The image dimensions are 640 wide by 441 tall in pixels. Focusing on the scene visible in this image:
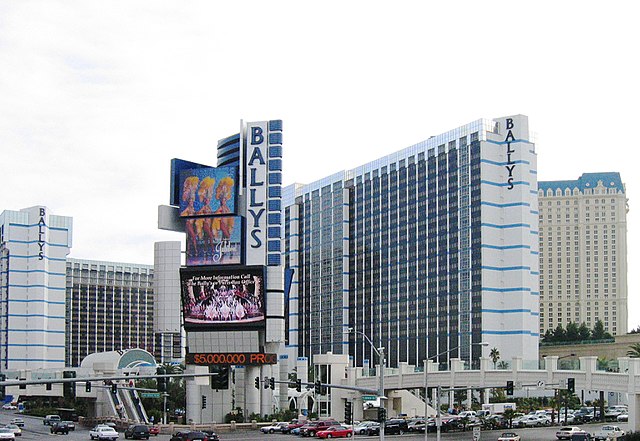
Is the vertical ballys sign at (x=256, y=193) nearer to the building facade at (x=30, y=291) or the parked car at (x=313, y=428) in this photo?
the parked car at (x=313, y=428)

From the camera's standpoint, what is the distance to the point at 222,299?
10600cm

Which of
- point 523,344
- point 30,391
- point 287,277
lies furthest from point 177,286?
point 523,344

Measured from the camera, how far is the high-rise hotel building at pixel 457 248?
533 ft

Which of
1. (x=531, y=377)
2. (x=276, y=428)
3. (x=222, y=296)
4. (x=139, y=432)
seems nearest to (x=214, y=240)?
(x=222, y=296)

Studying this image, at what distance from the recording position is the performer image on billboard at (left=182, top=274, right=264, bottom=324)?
105 m

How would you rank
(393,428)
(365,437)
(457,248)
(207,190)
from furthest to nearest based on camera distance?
1. (457,248)
2. (207,190)
3. (393,428)
4. (365,437)

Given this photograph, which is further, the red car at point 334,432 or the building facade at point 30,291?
the building facade at point 30,291

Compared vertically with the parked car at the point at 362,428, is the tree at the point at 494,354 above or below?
above

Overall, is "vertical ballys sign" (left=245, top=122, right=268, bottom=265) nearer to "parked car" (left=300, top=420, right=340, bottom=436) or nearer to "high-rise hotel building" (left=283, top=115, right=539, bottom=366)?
"parked car" (left=300, top=420, right=340, bottom=436)

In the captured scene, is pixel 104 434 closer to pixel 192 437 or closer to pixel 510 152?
pixel 192 437

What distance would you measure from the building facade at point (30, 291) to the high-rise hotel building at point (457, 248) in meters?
50.9

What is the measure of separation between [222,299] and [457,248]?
7523 cm

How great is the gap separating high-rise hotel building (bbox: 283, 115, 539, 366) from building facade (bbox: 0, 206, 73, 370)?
5090 centimetres

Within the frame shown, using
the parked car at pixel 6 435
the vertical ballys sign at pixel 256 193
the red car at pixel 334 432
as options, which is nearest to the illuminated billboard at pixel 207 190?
the vertical ballys sign at pixel 256 193
